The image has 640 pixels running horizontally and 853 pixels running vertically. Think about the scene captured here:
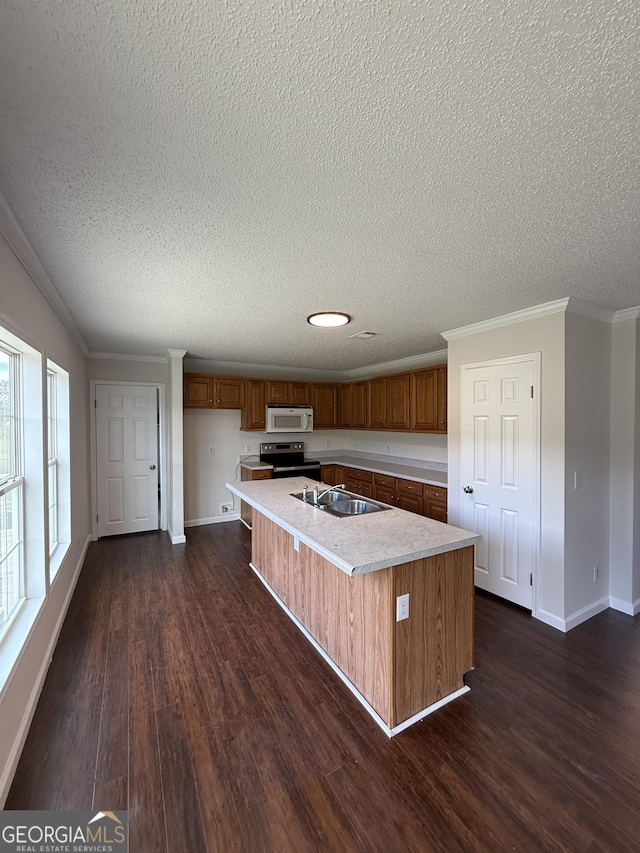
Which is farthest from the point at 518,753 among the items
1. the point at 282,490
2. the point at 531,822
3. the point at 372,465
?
the point at 372,465

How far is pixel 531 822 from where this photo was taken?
1315mm

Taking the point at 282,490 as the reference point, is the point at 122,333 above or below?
above

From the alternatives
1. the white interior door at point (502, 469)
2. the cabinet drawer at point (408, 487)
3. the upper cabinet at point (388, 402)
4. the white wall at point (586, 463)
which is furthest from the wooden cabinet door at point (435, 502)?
the white wall at point (586, 463)

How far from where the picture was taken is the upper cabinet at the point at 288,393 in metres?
5.29

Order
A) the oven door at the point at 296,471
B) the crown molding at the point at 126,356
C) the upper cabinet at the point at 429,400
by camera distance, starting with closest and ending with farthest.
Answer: the upper cabinet at the point at 429,400, the crown molding at the point at 126,356, the oven door at the point at 296,471

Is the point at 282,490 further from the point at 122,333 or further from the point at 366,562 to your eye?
the point at 122,333

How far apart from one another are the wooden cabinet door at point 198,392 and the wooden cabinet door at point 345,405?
7.26 feet

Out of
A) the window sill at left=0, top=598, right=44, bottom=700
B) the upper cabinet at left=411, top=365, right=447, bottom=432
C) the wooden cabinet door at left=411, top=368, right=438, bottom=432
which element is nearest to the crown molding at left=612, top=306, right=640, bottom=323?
the upper cabinet at left=411, top=365, right=447, bottom=432

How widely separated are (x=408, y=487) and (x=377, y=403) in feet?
4.66

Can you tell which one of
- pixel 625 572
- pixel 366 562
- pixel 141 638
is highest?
pixel 366 562

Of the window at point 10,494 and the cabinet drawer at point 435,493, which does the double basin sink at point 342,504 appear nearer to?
the cabinet drawer at point 435,493

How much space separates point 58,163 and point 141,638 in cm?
275

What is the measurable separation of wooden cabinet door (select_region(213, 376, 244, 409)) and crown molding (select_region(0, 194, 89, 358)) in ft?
6.99

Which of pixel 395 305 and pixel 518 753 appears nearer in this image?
pixel 518 753
